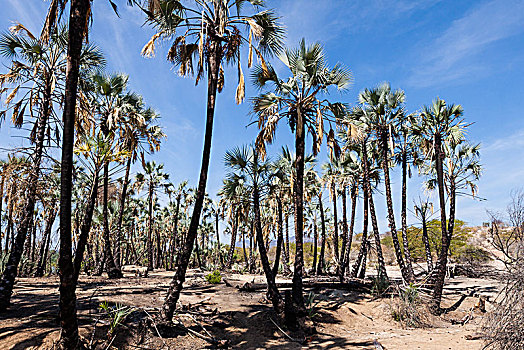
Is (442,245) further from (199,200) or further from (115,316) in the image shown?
(115,316)

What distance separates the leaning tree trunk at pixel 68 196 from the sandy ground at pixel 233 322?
113 cm

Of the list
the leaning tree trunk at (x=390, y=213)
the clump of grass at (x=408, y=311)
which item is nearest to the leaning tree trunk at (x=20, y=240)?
the clump of grass at (x=408, y=311)

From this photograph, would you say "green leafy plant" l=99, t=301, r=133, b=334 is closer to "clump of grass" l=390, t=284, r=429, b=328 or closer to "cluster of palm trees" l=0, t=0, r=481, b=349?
"cluster of palm trees" l=0, t=0, r=481, b=349

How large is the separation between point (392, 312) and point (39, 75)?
54.2 feet

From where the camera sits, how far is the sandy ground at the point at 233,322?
808 cm

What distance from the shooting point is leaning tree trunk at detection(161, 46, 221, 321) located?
9312 mm

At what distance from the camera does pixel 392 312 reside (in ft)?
43.6

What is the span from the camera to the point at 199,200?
973cm

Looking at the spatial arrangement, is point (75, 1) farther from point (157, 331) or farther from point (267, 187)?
point (267, 187)

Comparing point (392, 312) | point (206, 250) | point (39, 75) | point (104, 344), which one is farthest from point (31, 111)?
point (206, 250)

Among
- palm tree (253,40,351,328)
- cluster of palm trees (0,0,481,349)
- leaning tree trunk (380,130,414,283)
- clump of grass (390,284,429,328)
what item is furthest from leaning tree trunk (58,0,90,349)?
leaning tree trunk (380,130,414,283)

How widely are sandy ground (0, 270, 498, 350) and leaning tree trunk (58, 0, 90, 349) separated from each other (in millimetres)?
1125

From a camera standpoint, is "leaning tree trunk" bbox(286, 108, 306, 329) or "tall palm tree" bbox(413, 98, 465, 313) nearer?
"leaning tree trunk" bbox(286, 108, 306, 329)

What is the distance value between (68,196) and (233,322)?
7361 mm
